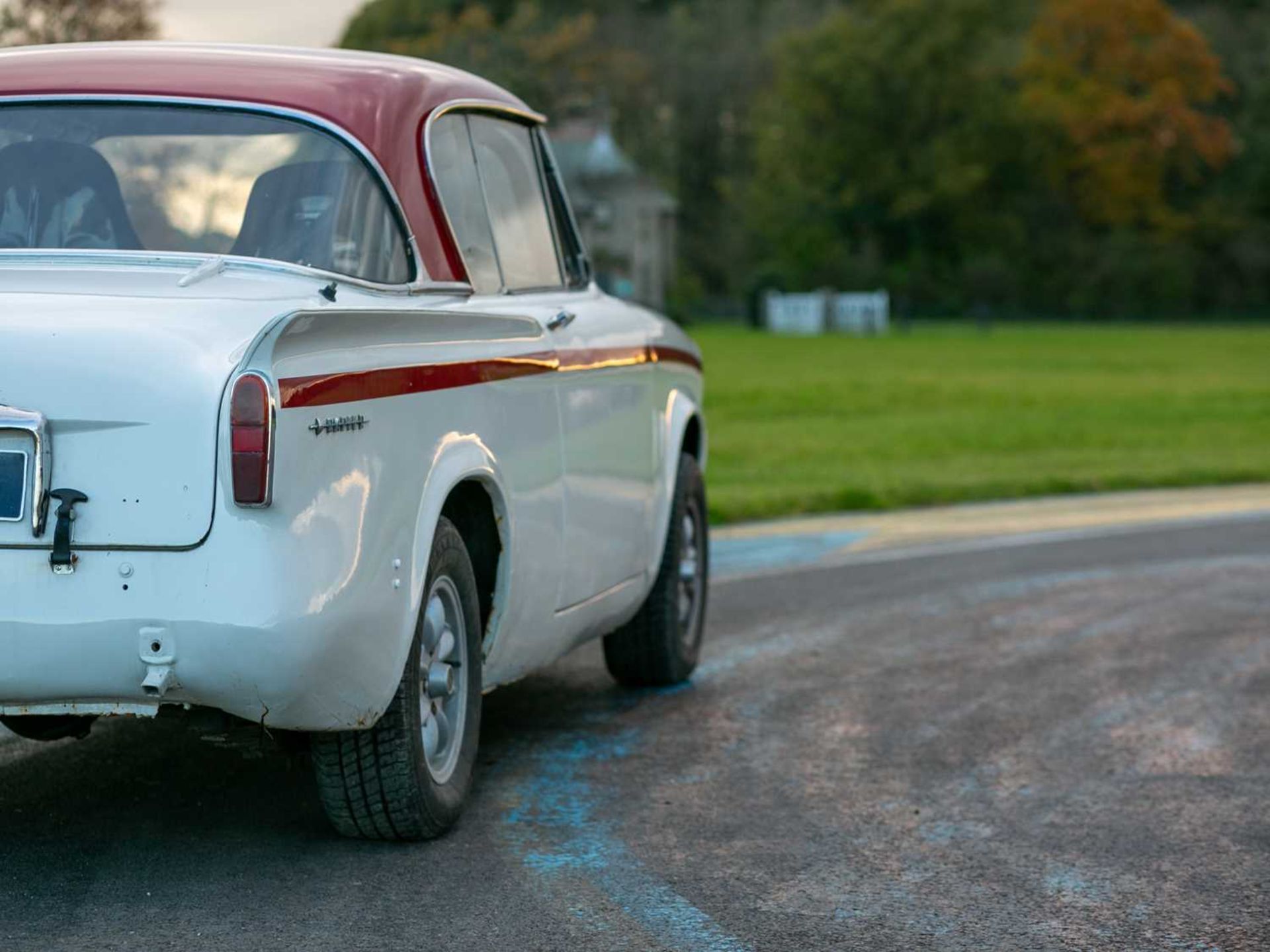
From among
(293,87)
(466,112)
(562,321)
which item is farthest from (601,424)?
(293,87)

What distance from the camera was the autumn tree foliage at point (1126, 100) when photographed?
9038 centimetres

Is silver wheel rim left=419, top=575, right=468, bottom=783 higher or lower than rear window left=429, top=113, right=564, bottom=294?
Result: lower

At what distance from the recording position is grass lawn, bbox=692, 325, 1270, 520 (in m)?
15.9

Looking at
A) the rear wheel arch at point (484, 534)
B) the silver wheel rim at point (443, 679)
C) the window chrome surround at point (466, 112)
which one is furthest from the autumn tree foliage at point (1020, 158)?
the silver wheel rim at point (443, 679)

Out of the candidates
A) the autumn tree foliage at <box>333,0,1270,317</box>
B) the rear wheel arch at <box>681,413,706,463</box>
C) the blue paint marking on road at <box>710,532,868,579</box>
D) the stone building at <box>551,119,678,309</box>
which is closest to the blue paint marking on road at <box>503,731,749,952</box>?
the rear wheel arch at <box>681,413,706,463</box>

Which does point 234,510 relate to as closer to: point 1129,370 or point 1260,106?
point 1129,370

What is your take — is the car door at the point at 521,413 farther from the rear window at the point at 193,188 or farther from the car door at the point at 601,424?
the rear window at the point at 193,188

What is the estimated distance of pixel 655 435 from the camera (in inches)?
278

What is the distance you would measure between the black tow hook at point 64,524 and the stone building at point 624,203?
76.6 metres

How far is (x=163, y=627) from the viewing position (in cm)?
425

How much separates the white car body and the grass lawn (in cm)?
882

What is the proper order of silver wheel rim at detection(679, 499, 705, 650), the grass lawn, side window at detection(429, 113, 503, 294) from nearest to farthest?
side window at detection(429, 113, 503, 294) < silver wheel rim at detection(679, 499, 705, 650) < the grass lawn

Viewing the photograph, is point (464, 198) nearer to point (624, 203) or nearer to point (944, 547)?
point (944, 547)

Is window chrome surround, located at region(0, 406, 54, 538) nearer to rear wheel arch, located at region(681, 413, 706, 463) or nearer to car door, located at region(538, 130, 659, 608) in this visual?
car door, located at region(538, 130, 659, 608)
